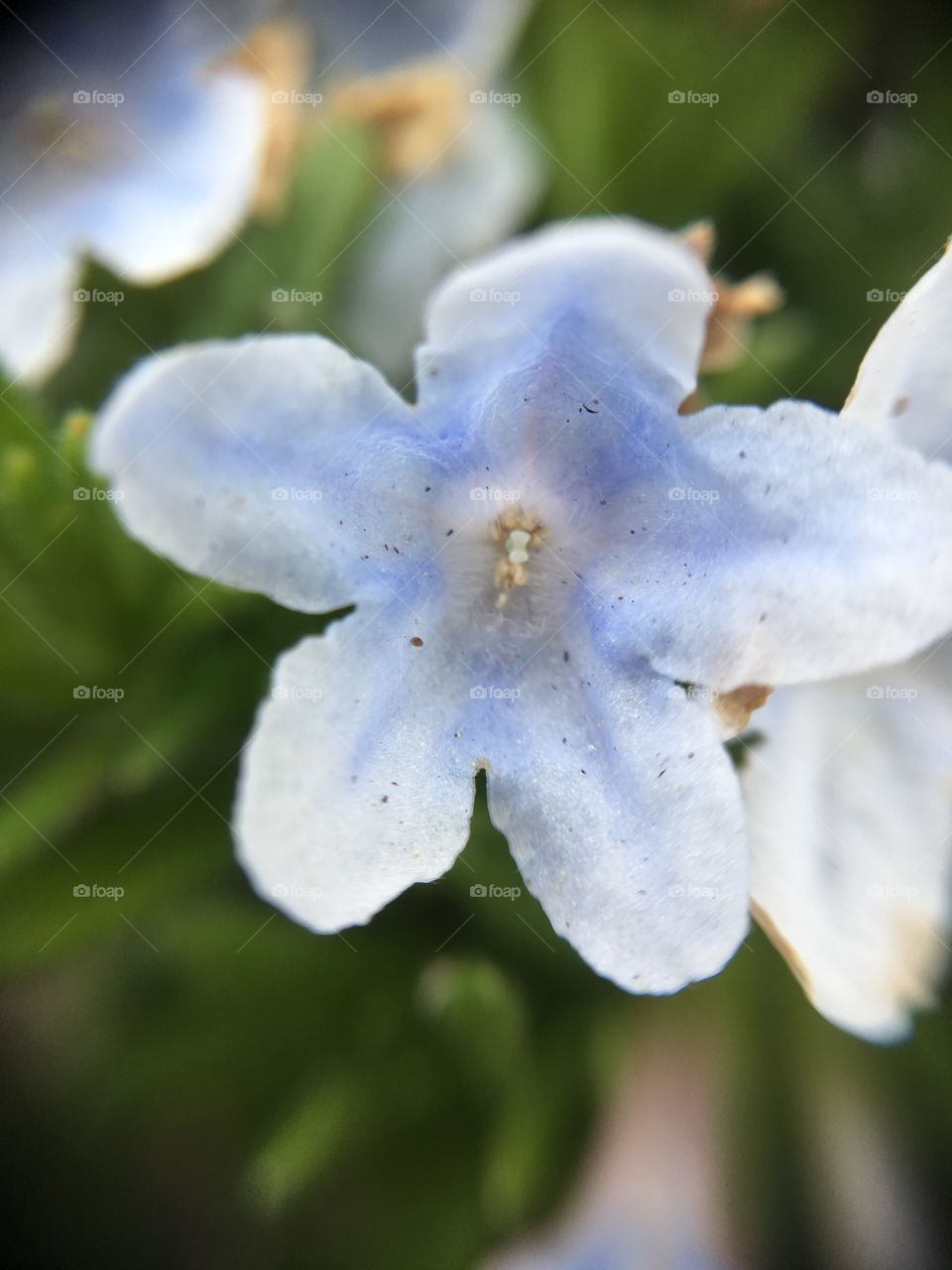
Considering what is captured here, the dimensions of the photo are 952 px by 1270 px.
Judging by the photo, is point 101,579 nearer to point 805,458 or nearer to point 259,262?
point 259,262

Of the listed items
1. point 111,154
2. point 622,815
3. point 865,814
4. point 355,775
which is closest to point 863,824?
point 865,814

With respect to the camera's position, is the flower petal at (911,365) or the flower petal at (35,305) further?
the flower petal at (35,305)

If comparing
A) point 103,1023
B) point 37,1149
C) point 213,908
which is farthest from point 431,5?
point 37,1149

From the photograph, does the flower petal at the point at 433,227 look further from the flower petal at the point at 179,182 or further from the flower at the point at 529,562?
the flower at the point at 529,562

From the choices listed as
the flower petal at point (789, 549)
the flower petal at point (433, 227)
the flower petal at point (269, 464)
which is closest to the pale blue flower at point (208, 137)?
the flower petal at point (433, 227)

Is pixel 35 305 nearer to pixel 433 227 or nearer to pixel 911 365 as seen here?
pixel 433 227

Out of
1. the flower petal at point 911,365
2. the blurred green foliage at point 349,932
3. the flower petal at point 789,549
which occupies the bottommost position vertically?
the blurred green foliage at point 349,932
